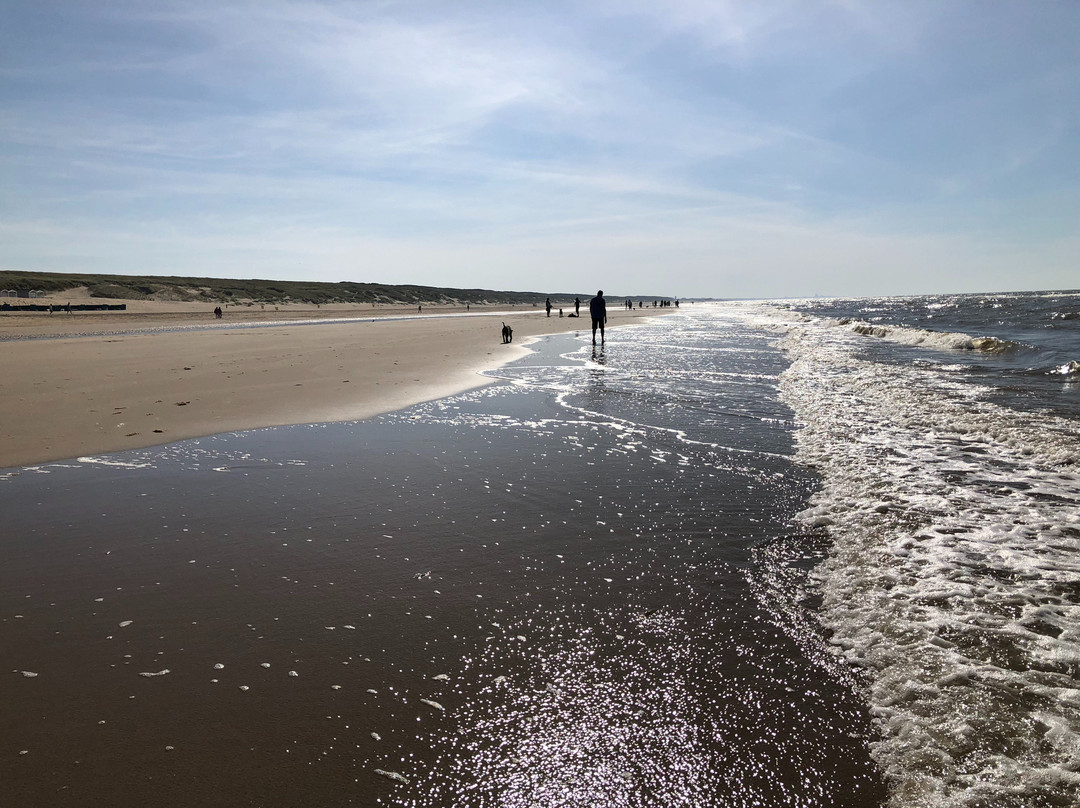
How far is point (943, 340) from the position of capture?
95.8 feet

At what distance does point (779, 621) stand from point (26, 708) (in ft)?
13.9

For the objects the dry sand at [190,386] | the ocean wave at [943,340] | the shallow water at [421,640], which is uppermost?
the ocean wave at [943,340]

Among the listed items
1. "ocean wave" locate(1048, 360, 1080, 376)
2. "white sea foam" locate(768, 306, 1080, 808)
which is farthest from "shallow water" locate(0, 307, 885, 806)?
"ocean wave" locate(1048, 360, 1080, 376)

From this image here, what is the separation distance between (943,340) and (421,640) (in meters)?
A: 33.4

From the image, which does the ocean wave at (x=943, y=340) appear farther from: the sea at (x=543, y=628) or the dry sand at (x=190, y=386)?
the sea at (x=543, y=628)

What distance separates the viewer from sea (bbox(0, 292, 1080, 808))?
8.47 feet

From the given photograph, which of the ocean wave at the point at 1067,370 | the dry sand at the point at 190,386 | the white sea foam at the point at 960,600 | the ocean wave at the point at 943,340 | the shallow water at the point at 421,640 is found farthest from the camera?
the ocean wave at the point at 943,340

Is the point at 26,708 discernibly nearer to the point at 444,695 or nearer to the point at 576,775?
the point at 444,695

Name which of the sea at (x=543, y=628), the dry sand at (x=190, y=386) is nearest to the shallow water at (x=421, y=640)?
the sea at (x=543, y=628)

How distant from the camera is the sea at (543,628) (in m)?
2.58

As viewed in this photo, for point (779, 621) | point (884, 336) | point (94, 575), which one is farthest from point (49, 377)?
point (884, 336)

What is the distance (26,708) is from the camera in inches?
116

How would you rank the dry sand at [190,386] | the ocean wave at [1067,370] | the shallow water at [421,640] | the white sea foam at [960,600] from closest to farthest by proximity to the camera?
1. the shallow water at [421,640]
2. the white sea foam at [960,600]
3. the dry sand at [190,386]
4. the ocean wave at [1067,370]

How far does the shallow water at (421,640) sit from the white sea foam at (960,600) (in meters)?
→ 0.24
